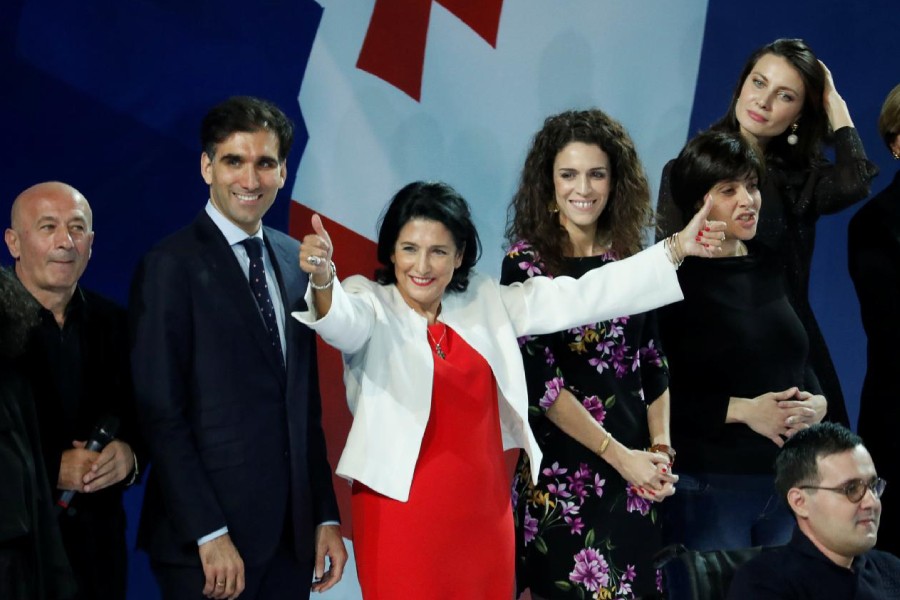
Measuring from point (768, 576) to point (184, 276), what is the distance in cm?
136

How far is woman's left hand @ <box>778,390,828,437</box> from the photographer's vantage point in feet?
10.3

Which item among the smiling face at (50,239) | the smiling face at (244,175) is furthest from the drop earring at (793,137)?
the smiling face at (50,239)

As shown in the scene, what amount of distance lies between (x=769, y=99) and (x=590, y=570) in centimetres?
145

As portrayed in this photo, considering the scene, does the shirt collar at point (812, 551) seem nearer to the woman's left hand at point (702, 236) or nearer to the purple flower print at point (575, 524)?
the purple flower print at point (575, 524)

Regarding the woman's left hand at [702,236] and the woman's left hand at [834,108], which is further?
the woman's left hand at [834,108]

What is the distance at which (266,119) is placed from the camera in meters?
2.93

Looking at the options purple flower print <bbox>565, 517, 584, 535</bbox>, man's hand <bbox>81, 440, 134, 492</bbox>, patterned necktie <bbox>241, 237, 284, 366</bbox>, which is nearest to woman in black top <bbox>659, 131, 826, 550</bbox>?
purple flower print <bbox>565, 517, 584, 535</bbox>

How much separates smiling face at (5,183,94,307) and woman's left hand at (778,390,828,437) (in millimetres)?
1736

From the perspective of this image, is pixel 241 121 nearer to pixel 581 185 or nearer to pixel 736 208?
pixel 581 185

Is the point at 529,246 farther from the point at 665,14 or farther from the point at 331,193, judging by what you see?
the point at 665,14

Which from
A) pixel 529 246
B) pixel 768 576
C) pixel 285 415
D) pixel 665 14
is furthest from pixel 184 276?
pixel 665 14

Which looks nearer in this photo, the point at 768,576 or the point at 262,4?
the point at 768,576

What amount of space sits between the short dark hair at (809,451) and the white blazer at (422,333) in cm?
51

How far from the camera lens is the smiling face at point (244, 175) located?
285cm
